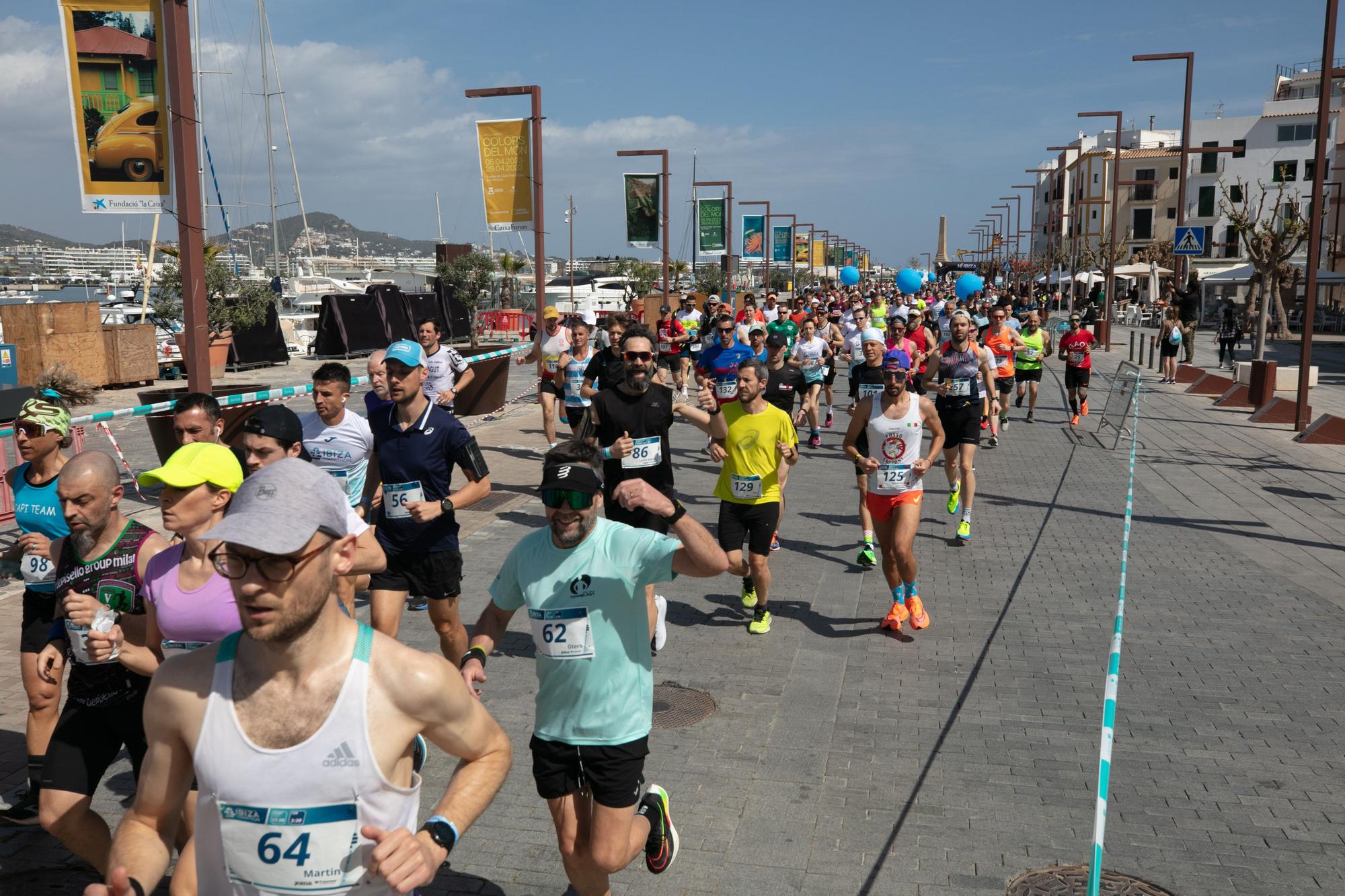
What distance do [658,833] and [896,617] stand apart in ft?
12.8

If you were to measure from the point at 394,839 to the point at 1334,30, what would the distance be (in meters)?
19.3

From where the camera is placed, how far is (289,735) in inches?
89.2

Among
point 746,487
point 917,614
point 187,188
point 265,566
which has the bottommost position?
point 917,614

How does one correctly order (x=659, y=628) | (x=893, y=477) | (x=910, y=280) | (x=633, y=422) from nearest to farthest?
(x=659, y=628)
(x=633, y=422)
(x=893, y=477)
(x=910, y=280)

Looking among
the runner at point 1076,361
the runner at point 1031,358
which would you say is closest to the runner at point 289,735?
the runner at point 1031,358

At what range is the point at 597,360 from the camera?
9.05 meters

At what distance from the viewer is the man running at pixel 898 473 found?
25.6 feet

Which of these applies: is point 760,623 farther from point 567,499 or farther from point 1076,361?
point 1076,361

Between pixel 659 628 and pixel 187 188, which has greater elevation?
pixel 187 188

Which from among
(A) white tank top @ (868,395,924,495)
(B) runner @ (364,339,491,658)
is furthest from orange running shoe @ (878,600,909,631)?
(B) runner @ (364,339,491,658)

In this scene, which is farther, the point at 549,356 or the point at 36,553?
the point at 549,356

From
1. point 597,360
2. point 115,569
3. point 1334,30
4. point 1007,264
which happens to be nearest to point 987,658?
point 597,360

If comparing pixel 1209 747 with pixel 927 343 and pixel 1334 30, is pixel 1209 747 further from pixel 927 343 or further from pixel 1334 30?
pixel 1334 30

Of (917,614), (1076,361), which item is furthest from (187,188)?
(1076,361)
